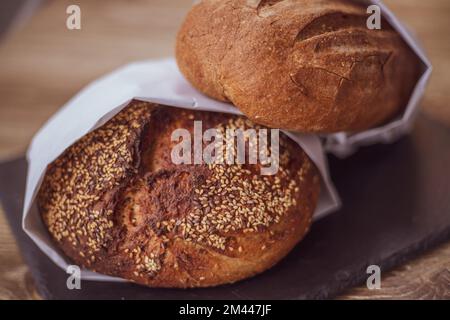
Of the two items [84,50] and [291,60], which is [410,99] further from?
[84,50]

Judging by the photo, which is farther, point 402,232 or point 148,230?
point 402,232

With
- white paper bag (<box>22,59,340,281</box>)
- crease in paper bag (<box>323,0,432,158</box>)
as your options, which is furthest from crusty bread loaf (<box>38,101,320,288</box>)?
crease in paper bag (<box>323,0,432,158</box>)

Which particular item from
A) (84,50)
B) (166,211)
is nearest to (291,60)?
(166,211)

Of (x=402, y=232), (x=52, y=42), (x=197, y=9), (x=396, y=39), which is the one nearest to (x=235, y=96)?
(x=197, y=9)
